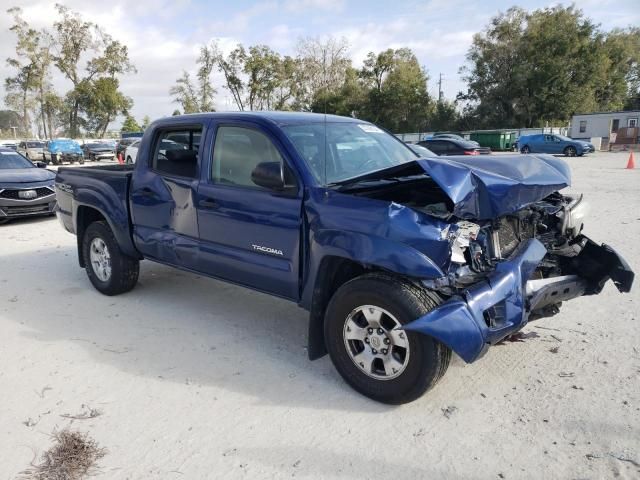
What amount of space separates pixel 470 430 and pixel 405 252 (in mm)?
1119

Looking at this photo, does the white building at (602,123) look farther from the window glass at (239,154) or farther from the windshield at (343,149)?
the window glass at (239,154)

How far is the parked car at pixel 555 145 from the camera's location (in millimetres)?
30969

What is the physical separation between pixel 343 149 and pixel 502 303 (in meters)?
1.77

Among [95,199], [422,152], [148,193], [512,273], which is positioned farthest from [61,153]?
[512,273]

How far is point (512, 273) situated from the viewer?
3111 mm

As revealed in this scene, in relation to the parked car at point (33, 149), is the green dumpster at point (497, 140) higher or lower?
higher

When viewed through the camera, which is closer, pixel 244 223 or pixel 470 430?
pixel 470 430

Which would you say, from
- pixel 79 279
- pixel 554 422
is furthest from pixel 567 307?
pixel 79 279

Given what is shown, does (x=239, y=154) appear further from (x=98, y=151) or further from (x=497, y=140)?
(x=497, y=140)

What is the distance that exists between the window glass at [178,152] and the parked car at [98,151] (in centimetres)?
2985

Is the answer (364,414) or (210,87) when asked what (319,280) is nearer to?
(364,414)

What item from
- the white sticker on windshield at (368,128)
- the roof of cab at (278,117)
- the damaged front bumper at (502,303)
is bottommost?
the damaged front bumper at (502,303)

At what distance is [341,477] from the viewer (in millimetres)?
2578

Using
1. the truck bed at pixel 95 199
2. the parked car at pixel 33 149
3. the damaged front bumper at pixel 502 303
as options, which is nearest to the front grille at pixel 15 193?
the truck bed at pixel 95 199
